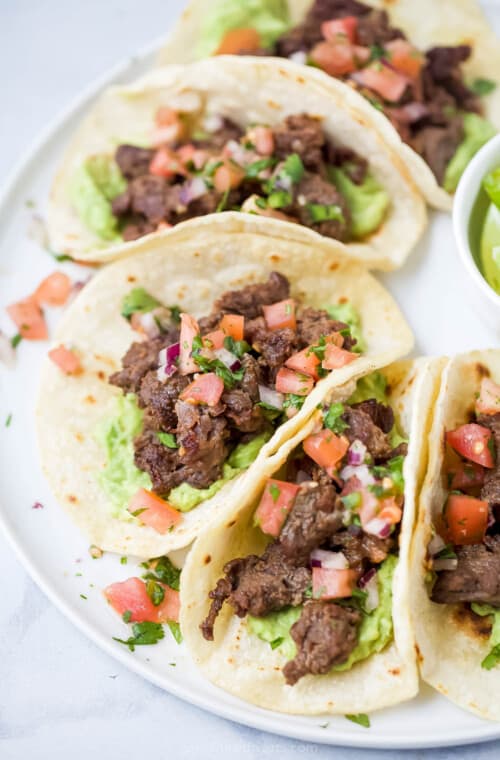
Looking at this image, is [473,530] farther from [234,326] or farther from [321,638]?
[234,326]

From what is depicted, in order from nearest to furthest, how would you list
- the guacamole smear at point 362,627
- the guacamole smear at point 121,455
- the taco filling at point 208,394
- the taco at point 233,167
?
the guacamole smear at point 362,627
the taco filling at point 208,394
the guacamole smear at point 121,455
the taco at point 233,167

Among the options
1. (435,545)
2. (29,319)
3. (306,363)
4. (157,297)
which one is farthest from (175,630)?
(29,319)

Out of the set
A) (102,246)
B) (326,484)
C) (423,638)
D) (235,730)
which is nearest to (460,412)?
(326,484)

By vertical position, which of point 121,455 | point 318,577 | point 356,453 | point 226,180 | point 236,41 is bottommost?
point 318,577

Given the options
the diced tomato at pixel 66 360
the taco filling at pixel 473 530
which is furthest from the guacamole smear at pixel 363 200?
the diced tomato at pixel 66 360

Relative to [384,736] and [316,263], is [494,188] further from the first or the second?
[384,736]

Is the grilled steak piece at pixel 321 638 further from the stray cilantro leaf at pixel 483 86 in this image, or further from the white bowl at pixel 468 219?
the stray cilantro leaf at pixel 483 86

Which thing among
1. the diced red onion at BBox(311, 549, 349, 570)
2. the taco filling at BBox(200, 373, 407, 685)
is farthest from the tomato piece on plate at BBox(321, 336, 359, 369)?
the diced red onion at BBox(311, 549, 349, 570)
